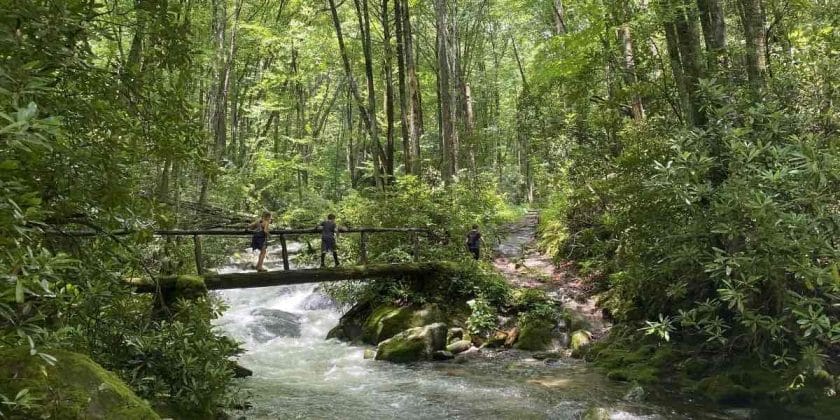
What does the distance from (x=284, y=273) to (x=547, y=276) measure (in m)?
7.63

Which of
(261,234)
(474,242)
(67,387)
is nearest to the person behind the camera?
(67,387)

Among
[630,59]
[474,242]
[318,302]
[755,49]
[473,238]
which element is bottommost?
[318,302]

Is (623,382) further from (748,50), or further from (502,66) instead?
(502,66)

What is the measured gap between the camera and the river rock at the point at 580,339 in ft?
36.2

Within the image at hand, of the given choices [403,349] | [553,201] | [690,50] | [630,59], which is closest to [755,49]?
[690,50]

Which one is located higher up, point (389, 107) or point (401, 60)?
point (401, 60)

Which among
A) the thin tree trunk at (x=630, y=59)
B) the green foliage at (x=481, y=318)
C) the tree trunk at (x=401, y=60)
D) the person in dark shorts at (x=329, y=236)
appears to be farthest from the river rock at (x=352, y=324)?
the thin tree trunk at (x=630, y=59)

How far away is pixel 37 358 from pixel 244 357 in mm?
8730

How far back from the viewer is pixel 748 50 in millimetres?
8328

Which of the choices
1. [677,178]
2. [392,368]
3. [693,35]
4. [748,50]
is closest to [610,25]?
[693,35]

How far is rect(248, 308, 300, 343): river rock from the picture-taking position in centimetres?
1351

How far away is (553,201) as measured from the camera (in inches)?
830

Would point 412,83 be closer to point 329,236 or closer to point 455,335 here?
point 329,236

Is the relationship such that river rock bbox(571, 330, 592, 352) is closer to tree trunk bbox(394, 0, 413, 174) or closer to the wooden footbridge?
the wooden footbridge
